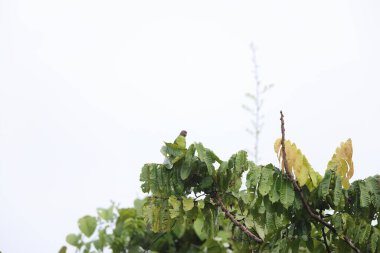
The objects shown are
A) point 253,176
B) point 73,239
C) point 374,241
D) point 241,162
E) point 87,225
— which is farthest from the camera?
point 87,225

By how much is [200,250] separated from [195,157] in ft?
5.79

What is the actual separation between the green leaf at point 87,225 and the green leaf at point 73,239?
9 cm

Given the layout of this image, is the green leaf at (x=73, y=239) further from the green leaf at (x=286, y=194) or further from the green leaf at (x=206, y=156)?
the green leaf at (x=286, y=194)

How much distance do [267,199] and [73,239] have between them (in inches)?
106

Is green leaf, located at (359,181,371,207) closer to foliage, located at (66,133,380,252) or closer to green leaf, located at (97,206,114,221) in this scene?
foliage, located at (66,133,380,252)

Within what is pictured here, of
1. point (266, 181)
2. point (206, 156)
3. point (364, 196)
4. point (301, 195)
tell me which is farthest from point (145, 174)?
point (364, 196)

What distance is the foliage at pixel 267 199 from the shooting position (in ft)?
9.34

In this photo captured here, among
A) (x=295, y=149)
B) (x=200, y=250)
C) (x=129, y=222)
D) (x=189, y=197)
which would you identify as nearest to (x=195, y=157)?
(x=189, y=197)

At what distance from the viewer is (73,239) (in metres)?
5.10

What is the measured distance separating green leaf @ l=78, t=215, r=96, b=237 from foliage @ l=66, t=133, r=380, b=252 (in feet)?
6.67

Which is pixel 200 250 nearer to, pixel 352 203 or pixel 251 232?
pixel 251 232

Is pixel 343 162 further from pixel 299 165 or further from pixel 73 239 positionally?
pixel 73 239

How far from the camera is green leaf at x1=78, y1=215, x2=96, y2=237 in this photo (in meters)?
5.19

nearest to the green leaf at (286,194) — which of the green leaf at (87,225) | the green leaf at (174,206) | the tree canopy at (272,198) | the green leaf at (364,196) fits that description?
the tree canopy at (272,198)
